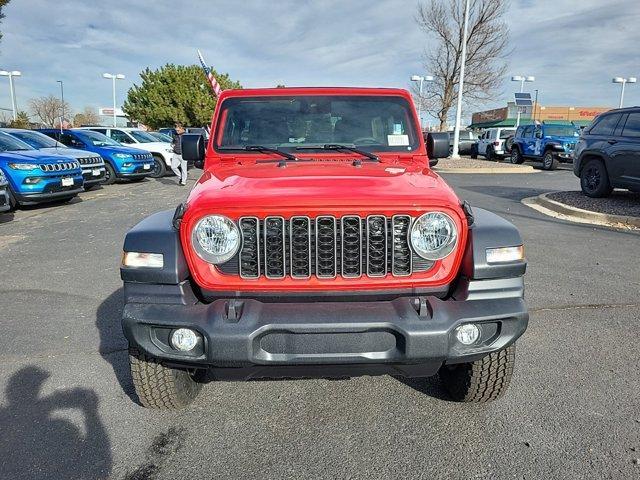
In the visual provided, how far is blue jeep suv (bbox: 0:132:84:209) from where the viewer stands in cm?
966

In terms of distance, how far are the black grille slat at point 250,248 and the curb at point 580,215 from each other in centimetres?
779

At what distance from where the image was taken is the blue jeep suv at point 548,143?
20109 millimetres

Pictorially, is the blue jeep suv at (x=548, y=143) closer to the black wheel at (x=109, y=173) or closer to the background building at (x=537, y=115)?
the black wheel at (x=109, y=173)

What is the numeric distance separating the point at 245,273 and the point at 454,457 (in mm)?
1403

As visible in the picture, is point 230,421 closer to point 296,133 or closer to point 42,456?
point 42,456

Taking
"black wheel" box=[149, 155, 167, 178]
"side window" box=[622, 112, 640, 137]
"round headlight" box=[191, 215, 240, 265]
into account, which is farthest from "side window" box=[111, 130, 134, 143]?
"round headlight" box=[191, 215, 240, 265]

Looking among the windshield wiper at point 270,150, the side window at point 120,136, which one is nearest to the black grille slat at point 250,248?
the windshield wiper at point 270,150

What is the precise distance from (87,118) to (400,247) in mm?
71651

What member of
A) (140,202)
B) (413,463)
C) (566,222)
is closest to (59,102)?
(140,202)

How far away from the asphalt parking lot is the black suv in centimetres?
538

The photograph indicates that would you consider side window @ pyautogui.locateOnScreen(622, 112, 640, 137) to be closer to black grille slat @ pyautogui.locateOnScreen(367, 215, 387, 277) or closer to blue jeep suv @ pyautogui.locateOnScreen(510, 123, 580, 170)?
black grille slat @ pyautogui.locateOnScreen(367, 215, 387, 277)

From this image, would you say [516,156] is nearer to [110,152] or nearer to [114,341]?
[110,152]

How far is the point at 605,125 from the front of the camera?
9.77m

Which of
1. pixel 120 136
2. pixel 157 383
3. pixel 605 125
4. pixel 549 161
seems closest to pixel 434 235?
pixel 157 383
